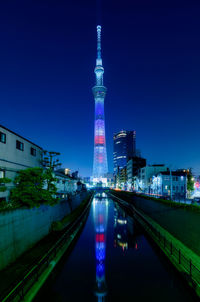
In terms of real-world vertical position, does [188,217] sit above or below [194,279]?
above

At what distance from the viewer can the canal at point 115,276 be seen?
11.7m

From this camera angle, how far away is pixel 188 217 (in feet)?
52.1

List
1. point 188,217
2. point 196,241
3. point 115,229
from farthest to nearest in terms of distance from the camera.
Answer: point 115,229 < point 188,217 < point 196,241

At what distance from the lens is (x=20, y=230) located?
14.1 metres

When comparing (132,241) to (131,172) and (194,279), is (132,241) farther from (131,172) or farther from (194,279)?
(131,172)

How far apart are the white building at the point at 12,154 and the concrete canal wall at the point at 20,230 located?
4529mm

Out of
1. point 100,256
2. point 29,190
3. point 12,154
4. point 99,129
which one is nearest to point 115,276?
point 100,256

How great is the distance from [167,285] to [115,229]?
59.8ft

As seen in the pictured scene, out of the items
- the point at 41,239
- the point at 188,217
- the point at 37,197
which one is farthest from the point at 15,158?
the point at 188,217

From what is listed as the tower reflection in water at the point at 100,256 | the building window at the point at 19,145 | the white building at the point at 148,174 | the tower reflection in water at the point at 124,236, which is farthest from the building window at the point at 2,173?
the white building at the point at 148,174

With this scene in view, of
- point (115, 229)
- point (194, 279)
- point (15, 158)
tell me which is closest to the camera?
point (194, 279)

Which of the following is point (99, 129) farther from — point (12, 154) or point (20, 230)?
point (20, 230)

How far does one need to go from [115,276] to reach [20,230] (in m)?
7.97

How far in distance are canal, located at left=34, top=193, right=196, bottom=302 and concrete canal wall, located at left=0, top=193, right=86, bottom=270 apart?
3005 millimetres
